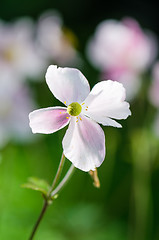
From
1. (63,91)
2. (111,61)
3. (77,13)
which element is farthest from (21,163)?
(77,13)

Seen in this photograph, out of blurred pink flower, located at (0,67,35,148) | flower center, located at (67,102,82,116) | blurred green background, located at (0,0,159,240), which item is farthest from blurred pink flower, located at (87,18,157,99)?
flower center, located at (67,102,82,116)

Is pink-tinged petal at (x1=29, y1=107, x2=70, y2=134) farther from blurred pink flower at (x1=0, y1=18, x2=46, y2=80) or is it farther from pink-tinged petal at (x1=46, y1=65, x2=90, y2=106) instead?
blurred pink flower at (x1=0, y1=18, x2=46, y2=80)

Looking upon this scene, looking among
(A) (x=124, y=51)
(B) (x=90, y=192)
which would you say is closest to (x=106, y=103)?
(A) (x=124, y=51)

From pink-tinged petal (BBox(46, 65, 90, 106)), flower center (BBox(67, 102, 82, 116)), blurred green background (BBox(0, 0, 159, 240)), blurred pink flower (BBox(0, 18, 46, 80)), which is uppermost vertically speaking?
blurred pink flower (BBox(0, 18, 46, 80))

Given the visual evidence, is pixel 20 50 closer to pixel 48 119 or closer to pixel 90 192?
pixel 90 192

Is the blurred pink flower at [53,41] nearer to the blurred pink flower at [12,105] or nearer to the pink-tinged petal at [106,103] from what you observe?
the blurred pink flower at [12,105]

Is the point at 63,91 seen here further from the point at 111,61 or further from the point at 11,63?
the point at 11,63
